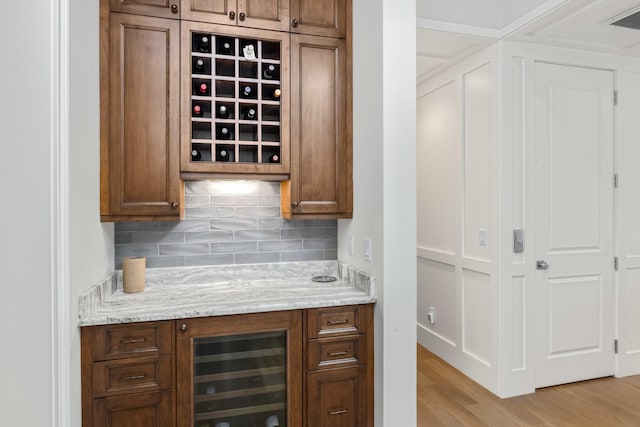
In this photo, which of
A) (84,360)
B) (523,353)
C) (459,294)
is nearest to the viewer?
(84,360)

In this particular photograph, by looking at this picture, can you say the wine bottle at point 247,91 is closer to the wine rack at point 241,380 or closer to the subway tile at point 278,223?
the subway tile at point 278,223

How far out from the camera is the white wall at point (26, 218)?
3.18 ft

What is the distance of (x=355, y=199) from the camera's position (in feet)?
7.59

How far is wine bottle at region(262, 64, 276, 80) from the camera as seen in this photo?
7.31 ft

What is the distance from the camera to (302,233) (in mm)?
2574

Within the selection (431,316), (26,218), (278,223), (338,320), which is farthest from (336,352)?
(431,316)

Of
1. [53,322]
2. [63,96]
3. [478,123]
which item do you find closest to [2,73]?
[63,96]

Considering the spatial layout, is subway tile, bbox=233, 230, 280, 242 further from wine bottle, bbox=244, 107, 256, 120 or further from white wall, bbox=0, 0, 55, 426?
white wall, bbox=0, 0, 55, 426

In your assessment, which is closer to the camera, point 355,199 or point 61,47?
point 61,47

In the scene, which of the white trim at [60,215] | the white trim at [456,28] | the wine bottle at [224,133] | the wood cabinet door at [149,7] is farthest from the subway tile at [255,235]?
the white trim at [456,28]

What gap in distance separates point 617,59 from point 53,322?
4.12 metres

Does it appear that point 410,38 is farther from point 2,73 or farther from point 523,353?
point 523,353

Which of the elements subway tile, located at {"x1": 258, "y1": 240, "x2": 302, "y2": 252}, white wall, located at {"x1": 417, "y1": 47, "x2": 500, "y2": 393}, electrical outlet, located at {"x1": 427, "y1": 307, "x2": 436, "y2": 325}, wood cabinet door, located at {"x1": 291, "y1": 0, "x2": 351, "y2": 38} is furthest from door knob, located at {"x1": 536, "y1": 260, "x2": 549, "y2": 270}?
wood cabinet door, located at {"x1": 291, "y1": 0, "x2": 351, "y2": 38}

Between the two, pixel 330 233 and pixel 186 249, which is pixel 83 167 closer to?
pixel 186 249
